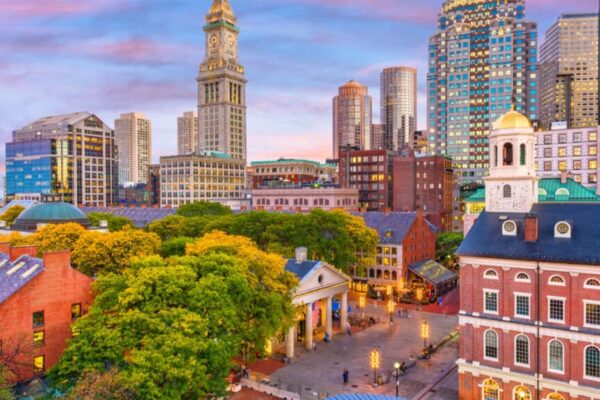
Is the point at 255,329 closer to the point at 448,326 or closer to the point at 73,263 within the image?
the point at 73,263

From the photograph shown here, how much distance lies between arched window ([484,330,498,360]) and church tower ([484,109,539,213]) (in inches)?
482

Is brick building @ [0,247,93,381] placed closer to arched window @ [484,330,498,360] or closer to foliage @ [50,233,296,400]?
foliage @ [50,233,296,400]

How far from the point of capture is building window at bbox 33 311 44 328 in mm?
44406

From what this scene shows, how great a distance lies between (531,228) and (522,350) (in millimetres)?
10799

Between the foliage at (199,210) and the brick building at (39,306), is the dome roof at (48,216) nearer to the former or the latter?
the foliage at (199,210)

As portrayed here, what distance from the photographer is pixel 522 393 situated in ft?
141

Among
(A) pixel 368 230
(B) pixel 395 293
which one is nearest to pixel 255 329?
(A) pixel 368 230

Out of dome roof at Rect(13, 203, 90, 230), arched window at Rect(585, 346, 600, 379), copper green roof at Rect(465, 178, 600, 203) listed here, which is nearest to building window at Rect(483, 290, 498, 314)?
arched window at Rect(585, 346, 600, 379)

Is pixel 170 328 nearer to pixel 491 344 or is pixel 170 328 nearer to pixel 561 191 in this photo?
pixel 491 344

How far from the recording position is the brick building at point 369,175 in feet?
536

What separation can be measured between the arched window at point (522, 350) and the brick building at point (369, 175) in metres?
118

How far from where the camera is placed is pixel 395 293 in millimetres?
91750

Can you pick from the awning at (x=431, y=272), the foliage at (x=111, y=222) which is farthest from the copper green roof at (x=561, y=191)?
the foliage at (x=111, y=222)

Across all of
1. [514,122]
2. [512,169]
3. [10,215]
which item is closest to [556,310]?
[512,169]
